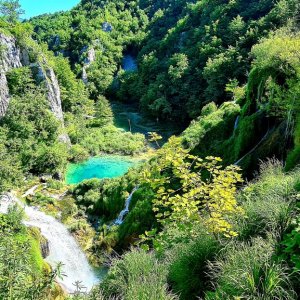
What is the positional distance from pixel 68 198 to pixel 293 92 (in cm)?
2395

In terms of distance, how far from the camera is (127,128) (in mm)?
63125

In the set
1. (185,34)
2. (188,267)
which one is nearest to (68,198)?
(188,267)

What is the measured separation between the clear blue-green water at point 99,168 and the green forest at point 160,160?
0.93 meters

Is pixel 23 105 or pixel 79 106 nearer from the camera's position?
pixel 23 105

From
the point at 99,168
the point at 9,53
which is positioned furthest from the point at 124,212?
the point at 9,53

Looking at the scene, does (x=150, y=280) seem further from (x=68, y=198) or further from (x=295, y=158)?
(x=68, y=198)

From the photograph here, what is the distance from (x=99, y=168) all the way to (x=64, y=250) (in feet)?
65.1

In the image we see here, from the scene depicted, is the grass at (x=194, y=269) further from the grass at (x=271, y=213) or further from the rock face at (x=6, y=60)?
the rock face at (x=6, y=60)

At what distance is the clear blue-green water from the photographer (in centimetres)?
4098

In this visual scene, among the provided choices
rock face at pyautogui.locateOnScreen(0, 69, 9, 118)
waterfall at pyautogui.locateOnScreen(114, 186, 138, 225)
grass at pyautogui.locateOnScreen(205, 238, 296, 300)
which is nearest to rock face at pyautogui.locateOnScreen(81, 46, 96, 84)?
rock face at pyautogui.locateOnScreen(0, 69, 9, 118)

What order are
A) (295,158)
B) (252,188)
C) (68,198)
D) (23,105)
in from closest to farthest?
(252,188) < (295,158) < (68,198) < (23,105)

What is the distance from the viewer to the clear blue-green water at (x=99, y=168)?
1613 inches

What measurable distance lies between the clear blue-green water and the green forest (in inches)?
36.6

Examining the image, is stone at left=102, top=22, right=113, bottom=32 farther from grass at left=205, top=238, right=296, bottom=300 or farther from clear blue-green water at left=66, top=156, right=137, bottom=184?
grass at left=205, top=238, right=296, bottom=300
